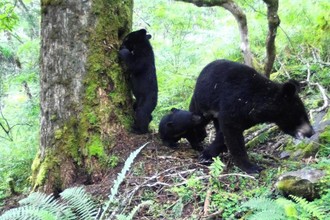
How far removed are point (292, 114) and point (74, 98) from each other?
292cm

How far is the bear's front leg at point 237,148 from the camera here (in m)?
4.93

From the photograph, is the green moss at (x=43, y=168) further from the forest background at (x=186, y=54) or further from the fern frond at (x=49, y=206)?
the fern frond at (x=49, y=206)

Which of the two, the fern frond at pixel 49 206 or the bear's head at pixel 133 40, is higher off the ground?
the bear's head at pixel 133 40

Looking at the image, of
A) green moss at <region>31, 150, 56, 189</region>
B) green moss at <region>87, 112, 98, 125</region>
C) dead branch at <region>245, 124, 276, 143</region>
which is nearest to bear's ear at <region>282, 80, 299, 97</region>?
dead branch at <region>245, 124, 276, 143</region>

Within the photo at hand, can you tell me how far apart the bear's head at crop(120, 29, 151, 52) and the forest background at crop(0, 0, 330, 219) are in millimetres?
1657

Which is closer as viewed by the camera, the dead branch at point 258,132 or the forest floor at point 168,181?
the forest floor at point 168,181

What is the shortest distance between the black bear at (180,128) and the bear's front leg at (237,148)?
3.21 feet

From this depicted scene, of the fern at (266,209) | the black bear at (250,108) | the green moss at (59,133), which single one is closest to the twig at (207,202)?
the fern at (266,209)

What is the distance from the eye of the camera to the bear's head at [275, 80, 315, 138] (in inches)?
193

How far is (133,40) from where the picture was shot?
6094mm

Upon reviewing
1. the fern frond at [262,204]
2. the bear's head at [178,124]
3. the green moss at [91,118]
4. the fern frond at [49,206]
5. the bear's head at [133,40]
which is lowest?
the fern frond at [49,206]

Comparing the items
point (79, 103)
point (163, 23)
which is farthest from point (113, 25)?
point (163, 23)

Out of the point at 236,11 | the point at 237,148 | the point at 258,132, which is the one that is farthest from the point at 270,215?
the point at 236,11

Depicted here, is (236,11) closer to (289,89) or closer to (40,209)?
(289,89)
